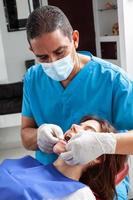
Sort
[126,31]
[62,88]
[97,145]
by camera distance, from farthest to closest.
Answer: [126,31] → [62,88] → [97,145]

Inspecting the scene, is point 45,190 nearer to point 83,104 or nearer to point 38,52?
point 83,104

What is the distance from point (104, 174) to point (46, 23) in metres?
0.69

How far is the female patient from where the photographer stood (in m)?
1.08

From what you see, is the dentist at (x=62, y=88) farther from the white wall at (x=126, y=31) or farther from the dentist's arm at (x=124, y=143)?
the white wall at (x=126, y=31)

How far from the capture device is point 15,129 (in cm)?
363

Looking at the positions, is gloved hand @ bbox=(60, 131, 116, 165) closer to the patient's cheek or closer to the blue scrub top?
the patient's cheek

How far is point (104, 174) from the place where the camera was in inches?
51.6

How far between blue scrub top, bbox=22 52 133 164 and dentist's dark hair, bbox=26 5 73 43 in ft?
0.76

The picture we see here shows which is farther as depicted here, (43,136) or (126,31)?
(126,31)

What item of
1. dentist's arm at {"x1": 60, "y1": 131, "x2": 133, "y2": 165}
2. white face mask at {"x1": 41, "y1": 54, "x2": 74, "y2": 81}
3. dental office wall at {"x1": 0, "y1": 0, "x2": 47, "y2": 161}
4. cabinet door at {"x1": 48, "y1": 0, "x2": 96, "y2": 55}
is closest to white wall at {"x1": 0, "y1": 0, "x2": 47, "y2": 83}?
dental office wall at {"x1": 0, "y1": 0, "x2": 47, "y2": 161}

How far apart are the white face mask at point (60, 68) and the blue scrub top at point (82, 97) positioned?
0.18 ft

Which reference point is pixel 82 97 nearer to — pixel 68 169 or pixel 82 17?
pixel 68 169

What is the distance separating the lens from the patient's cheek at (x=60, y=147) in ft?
3.94

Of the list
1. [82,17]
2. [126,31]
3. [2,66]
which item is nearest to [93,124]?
[126,31]
